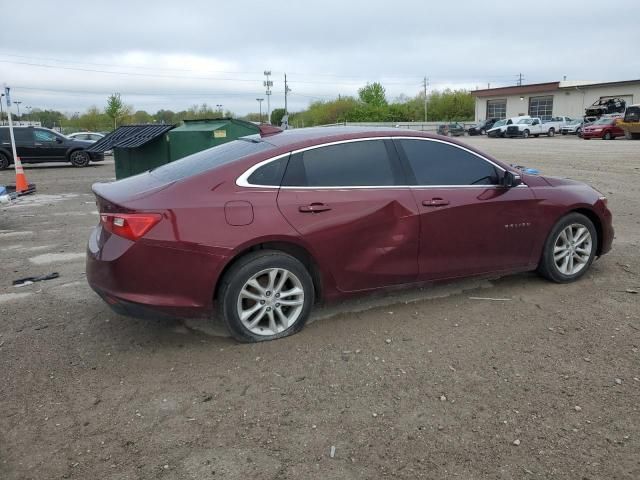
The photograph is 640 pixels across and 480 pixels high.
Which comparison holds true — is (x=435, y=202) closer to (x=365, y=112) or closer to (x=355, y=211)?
(x=355, y=211)

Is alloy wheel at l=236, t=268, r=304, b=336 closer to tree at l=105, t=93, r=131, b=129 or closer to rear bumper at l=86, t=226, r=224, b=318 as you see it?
rear bumper at l=86, t=226, r=224, b=318

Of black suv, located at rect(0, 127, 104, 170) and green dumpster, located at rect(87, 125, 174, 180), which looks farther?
black suv, located at rect(0, 127, 104, 170)

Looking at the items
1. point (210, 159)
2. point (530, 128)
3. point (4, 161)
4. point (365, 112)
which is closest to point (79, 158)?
point (4, 161)

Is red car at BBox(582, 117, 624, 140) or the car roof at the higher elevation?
the car roof

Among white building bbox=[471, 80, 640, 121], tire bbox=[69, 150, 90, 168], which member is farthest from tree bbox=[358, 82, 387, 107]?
tire bbox=[69, 150, 90, 168]

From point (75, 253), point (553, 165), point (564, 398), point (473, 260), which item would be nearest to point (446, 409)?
point (564, 398)

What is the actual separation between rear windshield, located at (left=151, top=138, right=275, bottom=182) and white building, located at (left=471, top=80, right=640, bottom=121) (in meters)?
54.2

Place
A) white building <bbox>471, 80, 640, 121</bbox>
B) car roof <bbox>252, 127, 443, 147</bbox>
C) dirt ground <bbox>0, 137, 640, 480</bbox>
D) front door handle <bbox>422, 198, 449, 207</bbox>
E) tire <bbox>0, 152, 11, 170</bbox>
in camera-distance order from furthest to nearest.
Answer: white building <bbox>471, 80, 640, 121</bbox>, tire <bbox>0, 152, 11, 170</bbox>, front door handle <bbox>422, 198, 449, 207</bbox>, car roof <bbox>252, 127, 443, 147</bbox>, dirt ground <bbox>0, 137, 640, 480</bbox>

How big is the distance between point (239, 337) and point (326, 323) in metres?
0.77

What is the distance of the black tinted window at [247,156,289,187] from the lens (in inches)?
158

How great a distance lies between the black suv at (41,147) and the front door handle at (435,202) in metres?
19.5

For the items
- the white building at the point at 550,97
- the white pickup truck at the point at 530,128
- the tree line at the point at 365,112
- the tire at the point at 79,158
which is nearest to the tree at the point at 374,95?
the tree line at the point at 365,112

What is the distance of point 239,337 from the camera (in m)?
4.00

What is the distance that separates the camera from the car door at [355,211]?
4.08 meters
